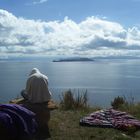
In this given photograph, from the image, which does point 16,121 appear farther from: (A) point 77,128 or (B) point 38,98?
(A) point 77,128

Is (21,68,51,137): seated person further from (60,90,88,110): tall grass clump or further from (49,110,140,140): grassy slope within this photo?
(60,90,88,110): tall grass clump

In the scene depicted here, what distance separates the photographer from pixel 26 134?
6.46 meters

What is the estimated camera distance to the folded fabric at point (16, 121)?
21.0 ft

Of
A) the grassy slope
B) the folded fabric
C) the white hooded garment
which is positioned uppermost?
the white hooded garment

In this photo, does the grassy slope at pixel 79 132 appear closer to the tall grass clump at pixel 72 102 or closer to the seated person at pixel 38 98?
the seated person at pixel 38 98

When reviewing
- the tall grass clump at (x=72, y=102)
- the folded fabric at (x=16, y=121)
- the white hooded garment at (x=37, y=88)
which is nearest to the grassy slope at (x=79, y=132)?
the white hooded garment at (x=37, y=88)

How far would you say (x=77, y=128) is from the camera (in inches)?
317

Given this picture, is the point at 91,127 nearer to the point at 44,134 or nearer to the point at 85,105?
the point at 44,134

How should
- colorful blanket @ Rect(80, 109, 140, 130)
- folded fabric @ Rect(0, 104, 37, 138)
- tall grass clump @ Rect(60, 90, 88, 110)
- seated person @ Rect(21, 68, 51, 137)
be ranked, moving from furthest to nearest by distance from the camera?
tall grass clump @ Rect(60, 90, 88, 110)
colorful blanket @ Rect(80, 109, 140, 130)
seated person @ Rect(21, 68, 51, 137)
folded fabric @ Rect(0, 104, 37, 138)

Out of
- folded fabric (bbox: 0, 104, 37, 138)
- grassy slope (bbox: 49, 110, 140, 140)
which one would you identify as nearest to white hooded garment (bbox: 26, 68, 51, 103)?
grassy slope (bbox: 49, 110, 140, 140)

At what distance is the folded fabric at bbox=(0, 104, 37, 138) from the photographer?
21.0ft

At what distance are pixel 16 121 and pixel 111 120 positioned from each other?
2699 mm

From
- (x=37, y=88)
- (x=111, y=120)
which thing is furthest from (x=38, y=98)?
(x=111, y=120)

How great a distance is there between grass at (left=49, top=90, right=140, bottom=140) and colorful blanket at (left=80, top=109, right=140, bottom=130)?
17 centimetres
